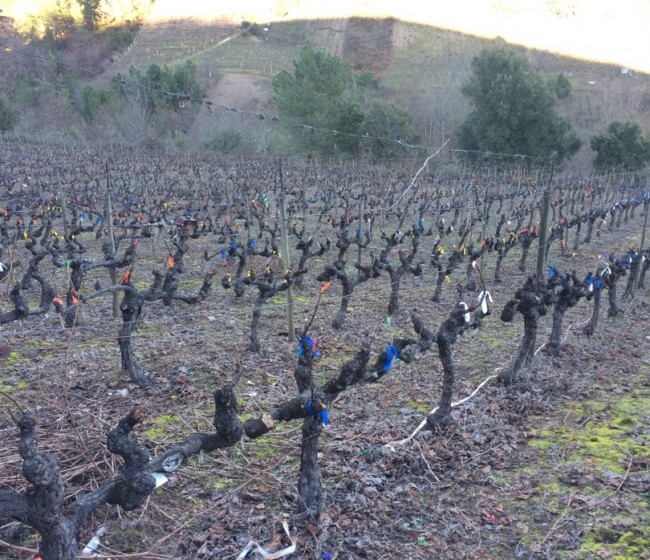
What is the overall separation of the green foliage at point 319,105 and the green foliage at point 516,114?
24.8 feet

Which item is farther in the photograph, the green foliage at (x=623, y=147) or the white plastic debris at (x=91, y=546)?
the green foliage at (x=623, y=147)

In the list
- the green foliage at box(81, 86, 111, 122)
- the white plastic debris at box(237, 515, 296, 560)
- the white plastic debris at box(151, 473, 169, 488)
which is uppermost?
the green foliage at box(81, 86, 111, 122)

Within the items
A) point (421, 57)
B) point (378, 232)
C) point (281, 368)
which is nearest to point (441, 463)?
point (281, 368)

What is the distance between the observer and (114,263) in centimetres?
902

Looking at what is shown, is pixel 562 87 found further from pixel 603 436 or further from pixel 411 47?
pixel 603 436

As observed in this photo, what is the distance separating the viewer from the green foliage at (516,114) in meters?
35.2

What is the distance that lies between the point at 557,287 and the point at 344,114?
97.6ft

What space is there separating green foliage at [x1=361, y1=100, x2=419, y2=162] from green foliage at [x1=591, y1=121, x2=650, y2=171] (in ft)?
35.4

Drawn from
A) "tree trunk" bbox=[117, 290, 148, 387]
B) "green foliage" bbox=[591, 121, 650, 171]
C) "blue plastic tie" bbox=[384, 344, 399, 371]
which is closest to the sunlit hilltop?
"green foliage" bbox=[591, 121, 650, 171]

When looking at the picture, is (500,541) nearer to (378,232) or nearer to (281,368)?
(281,368)

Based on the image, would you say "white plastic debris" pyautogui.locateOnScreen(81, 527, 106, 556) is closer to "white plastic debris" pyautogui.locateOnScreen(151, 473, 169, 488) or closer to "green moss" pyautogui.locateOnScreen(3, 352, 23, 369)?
"white plastic debris" pyautogui.locateOnScreen(151, 473, 169, 488)

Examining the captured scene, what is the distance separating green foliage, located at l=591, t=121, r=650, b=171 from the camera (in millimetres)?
34156

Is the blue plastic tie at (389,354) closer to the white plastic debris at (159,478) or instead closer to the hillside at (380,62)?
the white plastic debris at (159,478)

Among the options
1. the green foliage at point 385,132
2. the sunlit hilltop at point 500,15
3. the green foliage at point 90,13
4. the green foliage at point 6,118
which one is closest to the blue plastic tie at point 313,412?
the green foliage at point 385,132
